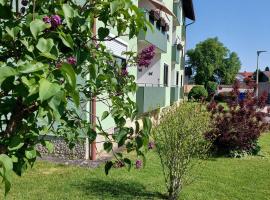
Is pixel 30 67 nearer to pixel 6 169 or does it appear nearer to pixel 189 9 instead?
pixel 6 169

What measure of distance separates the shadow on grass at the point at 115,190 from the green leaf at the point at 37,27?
5.29 m

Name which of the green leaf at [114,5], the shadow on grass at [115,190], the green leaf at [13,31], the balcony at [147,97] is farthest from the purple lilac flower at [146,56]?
the balcony at [147,97]

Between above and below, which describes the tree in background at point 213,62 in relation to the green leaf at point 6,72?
above

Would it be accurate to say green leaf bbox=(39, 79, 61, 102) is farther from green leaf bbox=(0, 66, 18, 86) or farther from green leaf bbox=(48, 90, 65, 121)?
green leaf bbox=(0, 66, 18, 86)

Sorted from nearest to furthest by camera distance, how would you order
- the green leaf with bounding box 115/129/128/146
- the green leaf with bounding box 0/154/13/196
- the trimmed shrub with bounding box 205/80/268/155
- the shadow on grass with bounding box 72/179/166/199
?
the green leaf with bounding box 0/154/13/196, the green leaf with bounding box 115/129/128/146, the shadow on grass with bounding box 72/179/166/199, the trimmed shrub with bounding box 205/80/268/155

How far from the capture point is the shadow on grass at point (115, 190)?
22.2 ft

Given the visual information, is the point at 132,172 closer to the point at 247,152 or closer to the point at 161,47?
the point at 247,152

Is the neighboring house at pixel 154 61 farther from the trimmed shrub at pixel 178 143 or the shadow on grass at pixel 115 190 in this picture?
the shadow on grass at pixel 115 190

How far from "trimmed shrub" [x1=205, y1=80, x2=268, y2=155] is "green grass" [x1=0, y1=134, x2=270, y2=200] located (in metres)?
1.72

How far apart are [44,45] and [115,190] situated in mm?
5741

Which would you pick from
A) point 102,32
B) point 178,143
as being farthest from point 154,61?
point 102,32

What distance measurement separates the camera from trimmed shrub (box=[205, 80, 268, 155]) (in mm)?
11328

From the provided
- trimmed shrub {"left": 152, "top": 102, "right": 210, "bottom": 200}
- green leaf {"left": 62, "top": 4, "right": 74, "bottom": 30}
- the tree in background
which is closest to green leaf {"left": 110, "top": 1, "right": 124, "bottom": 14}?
green leaf {"left": 62, "top": 4, "right": 74, "bottom": 30}

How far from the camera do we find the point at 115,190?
23.1 feet
